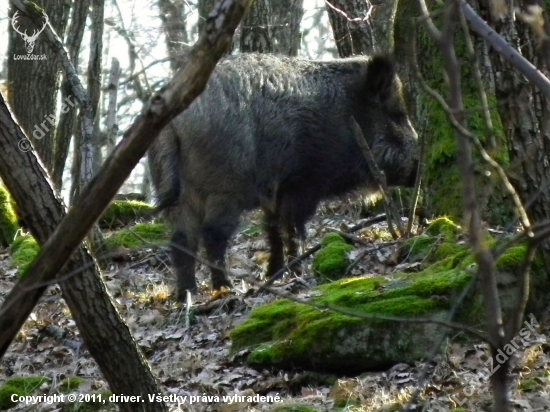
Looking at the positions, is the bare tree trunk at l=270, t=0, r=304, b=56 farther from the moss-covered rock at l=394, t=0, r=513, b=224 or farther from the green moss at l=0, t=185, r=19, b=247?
the moss-covered rock at l=394, t=0, r=513, b=224

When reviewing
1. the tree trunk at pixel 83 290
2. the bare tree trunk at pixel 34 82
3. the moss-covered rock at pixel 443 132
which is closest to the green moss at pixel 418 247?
the moss-covered rock at pixel 443 132

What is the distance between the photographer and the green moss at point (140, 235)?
973 centimetres

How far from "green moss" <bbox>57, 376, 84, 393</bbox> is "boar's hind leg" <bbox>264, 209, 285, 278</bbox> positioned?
2985 millimetres

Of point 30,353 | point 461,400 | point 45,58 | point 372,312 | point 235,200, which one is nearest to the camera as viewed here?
point 461,400

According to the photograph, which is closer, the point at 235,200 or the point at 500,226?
the point at 500,226

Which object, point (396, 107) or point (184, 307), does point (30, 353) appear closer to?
point (184, 307)

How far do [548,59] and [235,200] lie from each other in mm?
6446

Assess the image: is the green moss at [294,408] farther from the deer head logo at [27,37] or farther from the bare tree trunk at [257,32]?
the deer head logo at [27,37]

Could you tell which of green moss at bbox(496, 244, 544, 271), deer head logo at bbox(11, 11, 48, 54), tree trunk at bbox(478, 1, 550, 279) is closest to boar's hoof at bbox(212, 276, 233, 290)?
green moss at bbox(496, 244, 544, 271)

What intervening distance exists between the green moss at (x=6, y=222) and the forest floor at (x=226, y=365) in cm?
198

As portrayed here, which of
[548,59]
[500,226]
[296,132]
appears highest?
[548,59]

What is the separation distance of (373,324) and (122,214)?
22.8 ft

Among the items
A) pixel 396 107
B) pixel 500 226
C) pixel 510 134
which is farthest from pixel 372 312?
pixel 396 107

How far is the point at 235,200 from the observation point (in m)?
8.38
